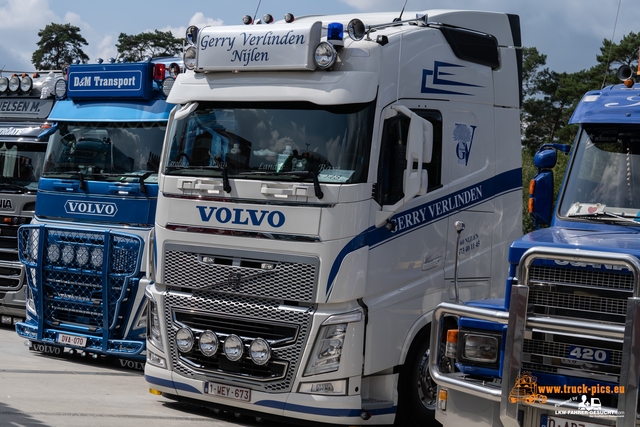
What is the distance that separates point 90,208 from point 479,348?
219 inches

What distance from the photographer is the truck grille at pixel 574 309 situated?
4.75 meters

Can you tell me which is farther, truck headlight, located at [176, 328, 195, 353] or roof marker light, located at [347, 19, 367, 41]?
truck headlight, located at [176, 328, 195, 353]

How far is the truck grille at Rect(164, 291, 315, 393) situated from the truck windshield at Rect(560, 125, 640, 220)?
2480 millimetres

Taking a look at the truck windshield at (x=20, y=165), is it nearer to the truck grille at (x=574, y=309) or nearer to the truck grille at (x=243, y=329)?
the truck grille at (x=243, y=329)

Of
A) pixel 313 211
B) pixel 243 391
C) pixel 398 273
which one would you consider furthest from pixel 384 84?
pixel 243 391

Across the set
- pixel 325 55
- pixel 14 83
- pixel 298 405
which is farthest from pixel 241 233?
pixel 14 83

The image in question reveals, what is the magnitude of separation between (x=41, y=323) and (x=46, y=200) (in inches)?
60.9

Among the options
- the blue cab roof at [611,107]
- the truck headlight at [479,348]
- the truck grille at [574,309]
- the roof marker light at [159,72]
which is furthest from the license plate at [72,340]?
the blue cab roof at [611,107]

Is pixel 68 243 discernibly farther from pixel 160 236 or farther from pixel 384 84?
pixel 384 84

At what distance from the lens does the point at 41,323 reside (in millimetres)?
9219

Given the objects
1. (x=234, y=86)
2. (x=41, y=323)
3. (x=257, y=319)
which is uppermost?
(x=234, y=86)

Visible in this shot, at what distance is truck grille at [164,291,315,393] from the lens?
250 inches

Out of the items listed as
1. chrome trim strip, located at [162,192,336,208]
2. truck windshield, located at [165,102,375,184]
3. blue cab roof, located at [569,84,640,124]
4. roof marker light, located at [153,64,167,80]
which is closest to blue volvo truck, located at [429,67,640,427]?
blue cab roof, located at [569,84,640,124]

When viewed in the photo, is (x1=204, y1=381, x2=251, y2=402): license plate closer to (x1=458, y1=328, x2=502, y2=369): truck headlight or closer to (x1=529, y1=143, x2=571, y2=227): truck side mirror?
(x1=458, y1=328, x2=502, y2=369): truck headlight
